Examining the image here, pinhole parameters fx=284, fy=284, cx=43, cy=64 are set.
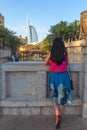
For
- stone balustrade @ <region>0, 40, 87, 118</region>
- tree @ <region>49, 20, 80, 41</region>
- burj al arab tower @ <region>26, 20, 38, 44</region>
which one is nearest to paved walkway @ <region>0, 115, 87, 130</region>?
stone balustrade @ <region>0, 40, 87, 118</region>

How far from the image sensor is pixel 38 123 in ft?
17.0

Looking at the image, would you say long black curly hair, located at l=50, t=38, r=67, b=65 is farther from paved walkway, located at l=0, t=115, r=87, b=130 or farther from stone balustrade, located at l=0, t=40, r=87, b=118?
paved walkway, located at l=0, t=115, r=87, b=130

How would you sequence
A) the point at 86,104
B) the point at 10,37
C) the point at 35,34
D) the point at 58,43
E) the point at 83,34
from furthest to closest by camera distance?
the point at 35,34 → the point at 10,37 → the point at 83,34 → the point at 86,104 → the point at 58,43

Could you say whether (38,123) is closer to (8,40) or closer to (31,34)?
(8,40)

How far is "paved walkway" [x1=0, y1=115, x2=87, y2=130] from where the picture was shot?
498 cm

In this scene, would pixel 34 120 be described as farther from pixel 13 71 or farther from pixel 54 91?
pixel 13 71

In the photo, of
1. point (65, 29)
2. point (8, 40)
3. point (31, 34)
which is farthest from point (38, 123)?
point (31, 34)

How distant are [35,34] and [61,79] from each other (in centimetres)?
5419

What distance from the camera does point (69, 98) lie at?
5266mm

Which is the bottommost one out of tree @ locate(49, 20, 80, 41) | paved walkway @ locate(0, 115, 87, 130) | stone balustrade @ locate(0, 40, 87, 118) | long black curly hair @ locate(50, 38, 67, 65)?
paved walkway @ locate(0, 115, 87, 130)

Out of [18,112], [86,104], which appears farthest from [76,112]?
[18,112]

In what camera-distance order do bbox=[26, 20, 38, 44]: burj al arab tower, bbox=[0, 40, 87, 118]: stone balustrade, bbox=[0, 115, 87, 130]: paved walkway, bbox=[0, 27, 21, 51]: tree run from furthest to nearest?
bbox=[26, 20, 38, 44]: burj al arab tower, bbox=[0, 27, 21, 51]: tree, bbox=[0, 40, 87, 118]: stone balustrade, bbox=[0, 115, 87, 130]: paved walkway

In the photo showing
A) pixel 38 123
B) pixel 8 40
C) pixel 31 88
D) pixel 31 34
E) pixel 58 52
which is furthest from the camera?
pixel 31 34

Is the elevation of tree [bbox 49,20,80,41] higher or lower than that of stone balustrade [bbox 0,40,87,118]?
higher
